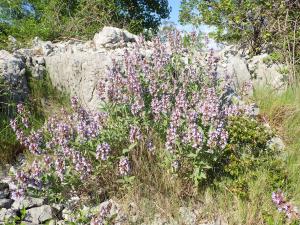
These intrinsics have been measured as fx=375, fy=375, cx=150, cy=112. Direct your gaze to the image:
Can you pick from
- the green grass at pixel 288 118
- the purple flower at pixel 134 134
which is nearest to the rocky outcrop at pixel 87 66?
the green grass at pixel 288 118

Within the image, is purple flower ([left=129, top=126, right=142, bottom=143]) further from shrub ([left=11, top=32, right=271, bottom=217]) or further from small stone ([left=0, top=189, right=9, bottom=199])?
small stone ([left=0, top=189, right=9, bottom=199])

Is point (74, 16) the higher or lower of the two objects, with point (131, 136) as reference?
higher

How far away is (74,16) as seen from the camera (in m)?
10.3

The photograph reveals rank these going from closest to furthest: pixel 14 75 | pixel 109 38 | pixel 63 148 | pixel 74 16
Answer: pixel 63 148, pixel 14 75, pixel 109 38, pixel 74 16

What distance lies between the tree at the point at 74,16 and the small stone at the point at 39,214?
509 centimetres

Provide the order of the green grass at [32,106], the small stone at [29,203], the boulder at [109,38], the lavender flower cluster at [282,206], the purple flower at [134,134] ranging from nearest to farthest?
the lavender flower cluster at [282,206], the purple flower at [134,134], the small stone at [29,203], the green grass at [32,106], the boulder at [109,38]

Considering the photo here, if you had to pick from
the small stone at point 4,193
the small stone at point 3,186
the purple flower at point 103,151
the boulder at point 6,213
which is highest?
the purple flower at point 103,151

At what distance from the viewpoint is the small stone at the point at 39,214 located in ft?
11.1

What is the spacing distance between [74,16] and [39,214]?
7.87m

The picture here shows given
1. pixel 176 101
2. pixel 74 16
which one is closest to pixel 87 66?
pixel 176 101

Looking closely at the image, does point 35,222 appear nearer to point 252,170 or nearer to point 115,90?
point 115,90

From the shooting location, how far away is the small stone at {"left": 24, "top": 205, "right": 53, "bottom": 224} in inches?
133

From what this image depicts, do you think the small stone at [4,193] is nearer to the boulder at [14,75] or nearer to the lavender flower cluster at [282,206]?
the boulder at [14,75]

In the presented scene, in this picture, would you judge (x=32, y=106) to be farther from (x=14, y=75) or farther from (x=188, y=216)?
(x=188, y=216)
